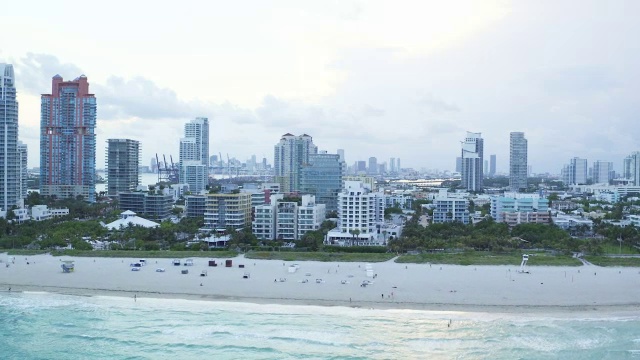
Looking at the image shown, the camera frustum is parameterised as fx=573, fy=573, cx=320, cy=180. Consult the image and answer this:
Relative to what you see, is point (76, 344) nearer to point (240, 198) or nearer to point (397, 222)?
point (240, 198)

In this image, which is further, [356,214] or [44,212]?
[44,212]

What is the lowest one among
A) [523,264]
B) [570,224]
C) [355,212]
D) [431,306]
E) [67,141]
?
[431,306]

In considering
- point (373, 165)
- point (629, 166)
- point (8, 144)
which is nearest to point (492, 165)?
point (373, 165)

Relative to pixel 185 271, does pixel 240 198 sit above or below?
above

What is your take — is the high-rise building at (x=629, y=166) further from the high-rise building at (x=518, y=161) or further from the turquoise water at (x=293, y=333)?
the turquoise water at (x=293, y=333)

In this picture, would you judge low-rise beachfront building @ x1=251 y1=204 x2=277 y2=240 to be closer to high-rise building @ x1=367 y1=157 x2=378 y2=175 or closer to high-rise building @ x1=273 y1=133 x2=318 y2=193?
high-rise building @ x1=273 y1=133 x2=318 y2=193

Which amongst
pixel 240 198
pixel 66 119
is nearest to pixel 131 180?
pixel 66 119

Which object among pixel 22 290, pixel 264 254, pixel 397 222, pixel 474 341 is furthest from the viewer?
pixel 397 222

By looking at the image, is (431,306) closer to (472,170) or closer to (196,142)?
(472,170)
